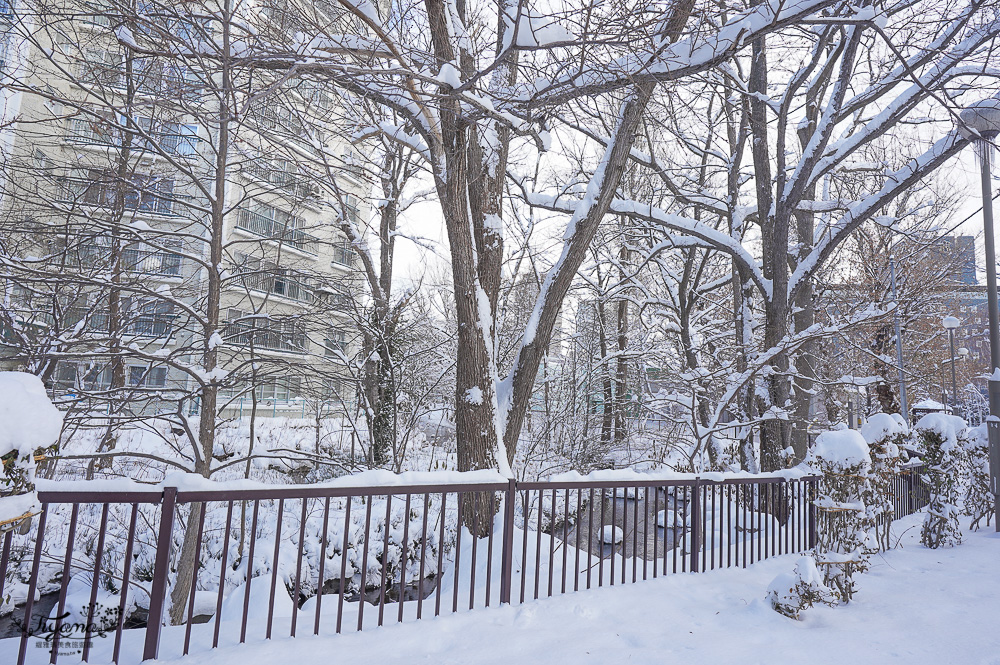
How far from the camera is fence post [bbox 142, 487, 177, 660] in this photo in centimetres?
278

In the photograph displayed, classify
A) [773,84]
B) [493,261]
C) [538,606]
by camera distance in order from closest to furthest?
[538,606] < [493,261] < [773,84]

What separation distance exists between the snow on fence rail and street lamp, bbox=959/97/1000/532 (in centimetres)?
163

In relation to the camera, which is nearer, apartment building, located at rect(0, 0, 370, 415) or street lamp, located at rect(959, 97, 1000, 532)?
apartment building, located at rect(0, 0, 370, 415)

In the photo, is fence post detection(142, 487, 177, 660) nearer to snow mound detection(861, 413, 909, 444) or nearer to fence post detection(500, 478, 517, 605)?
fence post detection(500, 478, 517, 605)

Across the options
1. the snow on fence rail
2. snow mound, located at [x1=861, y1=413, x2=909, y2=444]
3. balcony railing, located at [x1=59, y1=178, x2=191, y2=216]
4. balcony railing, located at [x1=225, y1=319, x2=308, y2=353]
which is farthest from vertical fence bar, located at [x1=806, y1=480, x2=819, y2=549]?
balcony railing, located at [x1=59, y1=178, x2=191, y2=216]

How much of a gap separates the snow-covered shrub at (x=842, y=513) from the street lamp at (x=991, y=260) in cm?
454

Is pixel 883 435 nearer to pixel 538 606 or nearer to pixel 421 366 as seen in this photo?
pixel 538 606

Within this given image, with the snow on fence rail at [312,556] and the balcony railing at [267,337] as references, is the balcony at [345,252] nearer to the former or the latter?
the balcony railing at [267,337]

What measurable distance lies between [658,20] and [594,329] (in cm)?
961

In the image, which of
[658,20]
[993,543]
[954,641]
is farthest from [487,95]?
[993,543]

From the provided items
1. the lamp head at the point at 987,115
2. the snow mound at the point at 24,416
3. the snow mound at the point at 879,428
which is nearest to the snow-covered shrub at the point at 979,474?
the snow mound at the point at 879,428

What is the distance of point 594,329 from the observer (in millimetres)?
12953

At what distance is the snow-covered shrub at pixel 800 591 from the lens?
3.89 meters

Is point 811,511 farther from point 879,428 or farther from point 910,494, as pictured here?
point 910,494
